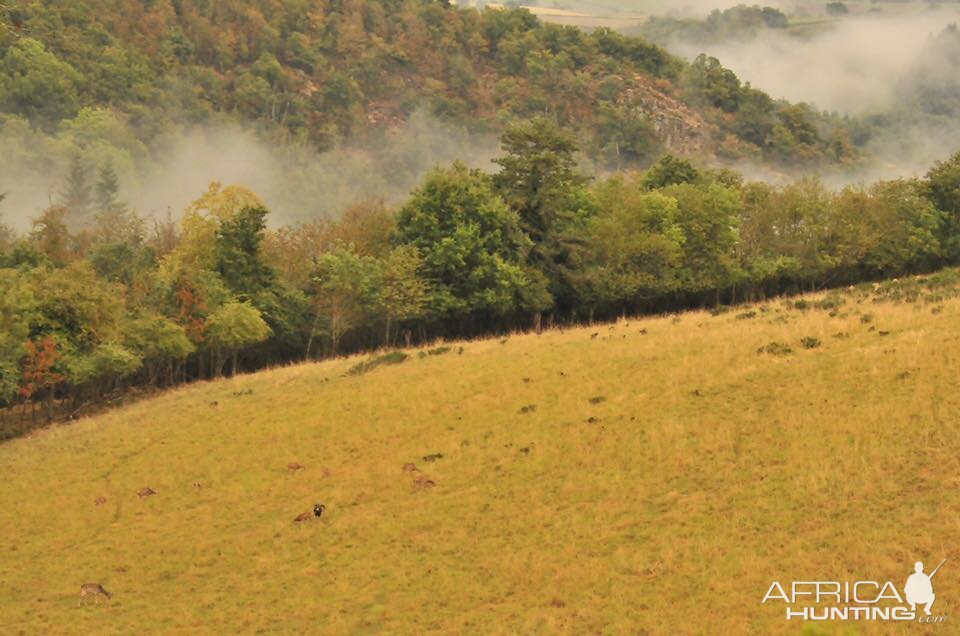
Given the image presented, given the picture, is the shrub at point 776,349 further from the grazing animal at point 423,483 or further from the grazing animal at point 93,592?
the grazing animal at point 93,592

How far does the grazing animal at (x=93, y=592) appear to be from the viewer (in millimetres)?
28125

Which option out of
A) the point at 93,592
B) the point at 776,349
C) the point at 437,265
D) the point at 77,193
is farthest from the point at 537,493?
the point at 77,193

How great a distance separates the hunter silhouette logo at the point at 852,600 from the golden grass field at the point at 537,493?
364 mm

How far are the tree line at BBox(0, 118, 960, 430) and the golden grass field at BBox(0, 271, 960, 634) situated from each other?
14364 millimetres

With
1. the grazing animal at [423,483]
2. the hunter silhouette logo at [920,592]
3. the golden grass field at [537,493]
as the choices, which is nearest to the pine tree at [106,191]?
the golden grass field at [537,493]

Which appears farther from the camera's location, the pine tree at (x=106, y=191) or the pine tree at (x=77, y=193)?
the pine tree at (x=77, y=193)

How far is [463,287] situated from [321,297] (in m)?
10.7

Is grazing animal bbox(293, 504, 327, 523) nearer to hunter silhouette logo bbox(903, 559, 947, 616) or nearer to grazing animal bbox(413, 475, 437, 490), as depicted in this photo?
grazing animal bbox(413, 475, 437, 490)

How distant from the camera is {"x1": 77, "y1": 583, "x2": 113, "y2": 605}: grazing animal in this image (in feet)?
92.3

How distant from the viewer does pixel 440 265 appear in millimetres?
70250

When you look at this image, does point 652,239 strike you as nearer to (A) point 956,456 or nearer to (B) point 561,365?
(B) point 561,365

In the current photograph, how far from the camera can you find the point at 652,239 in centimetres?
7519

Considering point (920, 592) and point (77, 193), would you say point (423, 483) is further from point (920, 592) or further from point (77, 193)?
point (77, 193)

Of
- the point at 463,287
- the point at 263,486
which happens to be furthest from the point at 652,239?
the point at 263,486
